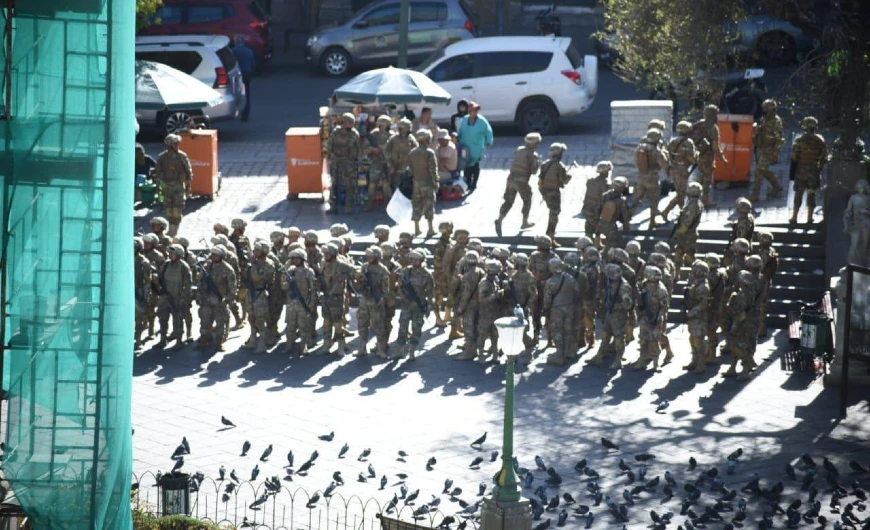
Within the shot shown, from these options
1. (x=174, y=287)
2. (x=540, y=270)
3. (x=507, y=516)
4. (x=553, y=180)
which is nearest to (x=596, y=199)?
(x=553, y=180)

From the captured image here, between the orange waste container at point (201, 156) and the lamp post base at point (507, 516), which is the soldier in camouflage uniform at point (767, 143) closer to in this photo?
the orange waste container at point (201, 156)

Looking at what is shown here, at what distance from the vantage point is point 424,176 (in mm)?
23984

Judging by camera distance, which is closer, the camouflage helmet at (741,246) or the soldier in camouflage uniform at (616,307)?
the soldier in camouflage uniform at (616,307)

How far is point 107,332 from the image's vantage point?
14.1m

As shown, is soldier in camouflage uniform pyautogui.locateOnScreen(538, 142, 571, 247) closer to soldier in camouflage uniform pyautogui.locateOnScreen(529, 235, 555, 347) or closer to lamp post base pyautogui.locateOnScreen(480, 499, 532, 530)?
soldier in camouflage uniform pyautogui.locateOnScreen(529, 235, 555, 347)

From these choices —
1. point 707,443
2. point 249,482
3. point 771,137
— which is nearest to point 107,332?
point 249,482

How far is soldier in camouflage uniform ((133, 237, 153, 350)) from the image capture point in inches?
853

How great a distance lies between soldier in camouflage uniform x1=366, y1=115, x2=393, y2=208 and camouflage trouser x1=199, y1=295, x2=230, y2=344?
4887 mm

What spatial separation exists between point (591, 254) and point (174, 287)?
544cm

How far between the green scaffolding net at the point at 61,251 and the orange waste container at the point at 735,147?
13.9 metres

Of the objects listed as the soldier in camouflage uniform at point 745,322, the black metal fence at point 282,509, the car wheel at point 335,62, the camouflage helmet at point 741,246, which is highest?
the car wheel at point 335,62

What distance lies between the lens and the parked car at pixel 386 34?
117 ft

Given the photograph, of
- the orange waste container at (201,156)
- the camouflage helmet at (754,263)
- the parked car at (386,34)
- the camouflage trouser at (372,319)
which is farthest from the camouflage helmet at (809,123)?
the parked car at (386,34)

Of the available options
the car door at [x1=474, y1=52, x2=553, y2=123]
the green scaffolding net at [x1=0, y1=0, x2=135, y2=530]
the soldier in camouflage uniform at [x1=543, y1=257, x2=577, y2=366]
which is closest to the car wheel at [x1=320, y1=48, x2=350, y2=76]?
the car door at [x1=474, y1=52, x2=553, y2=123]
